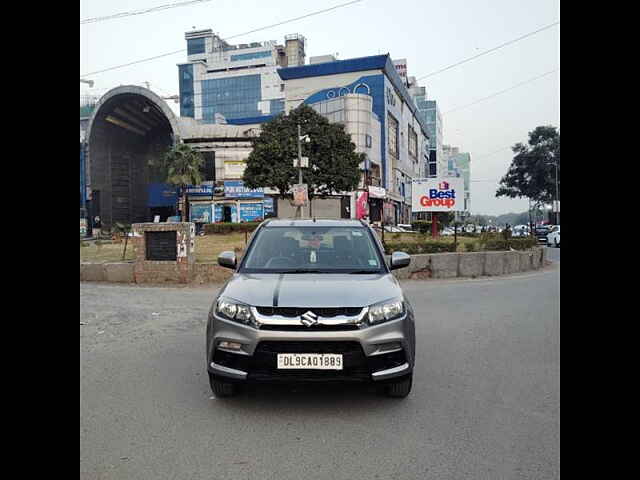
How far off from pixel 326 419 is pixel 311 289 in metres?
1.01

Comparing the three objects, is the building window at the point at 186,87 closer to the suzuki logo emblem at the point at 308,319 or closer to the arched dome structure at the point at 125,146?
the arched dome structure at the point at 125,146

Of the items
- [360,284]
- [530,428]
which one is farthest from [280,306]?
[530,428]

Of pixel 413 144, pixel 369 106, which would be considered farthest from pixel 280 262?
pixel 413 144

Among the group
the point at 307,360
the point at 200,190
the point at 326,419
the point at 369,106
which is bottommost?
the point at 326,419

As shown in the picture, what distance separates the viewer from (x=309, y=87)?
226ft

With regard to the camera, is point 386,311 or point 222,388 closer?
point 386,311

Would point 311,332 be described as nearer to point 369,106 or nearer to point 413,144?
point 369,106

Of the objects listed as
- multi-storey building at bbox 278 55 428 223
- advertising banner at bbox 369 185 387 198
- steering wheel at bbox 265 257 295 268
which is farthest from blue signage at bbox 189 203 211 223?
steering wheel at bbox 265 257 295 268

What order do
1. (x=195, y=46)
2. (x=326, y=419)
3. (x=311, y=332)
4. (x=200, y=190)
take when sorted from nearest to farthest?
(x=311, y=332), (x=326, y=419), (x=200, y=190), (x=195, y=46)

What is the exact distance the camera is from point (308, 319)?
160 inches

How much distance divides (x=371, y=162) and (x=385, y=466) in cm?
5751

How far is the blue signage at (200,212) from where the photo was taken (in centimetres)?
5744

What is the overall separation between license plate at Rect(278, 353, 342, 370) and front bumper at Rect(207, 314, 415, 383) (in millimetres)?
29
